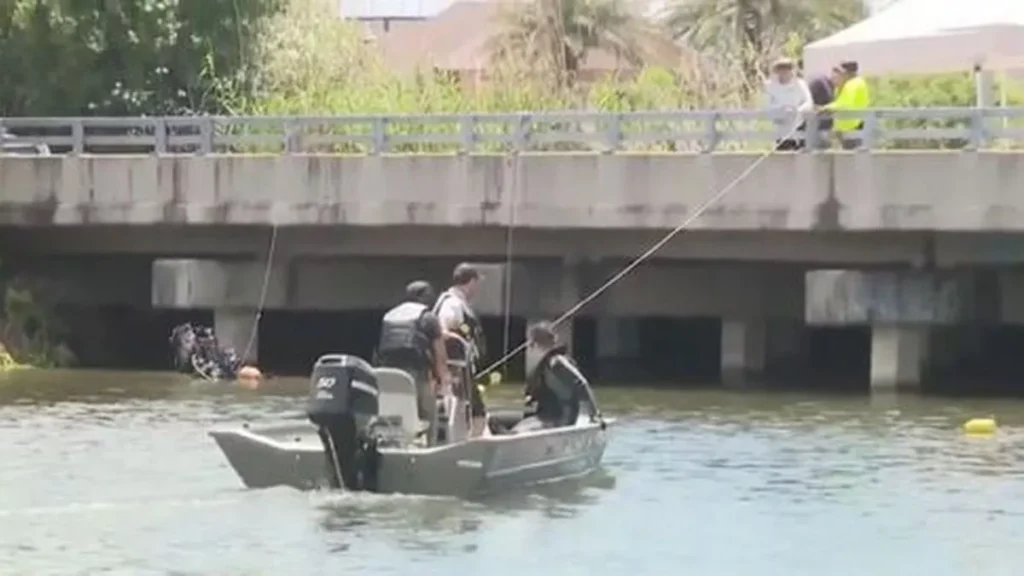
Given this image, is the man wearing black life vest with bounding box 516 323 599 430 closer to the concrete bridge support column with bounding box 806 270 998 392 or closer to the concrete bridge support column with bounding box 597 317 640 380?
the concrete bridge support column with bounding box 806 270 998 392

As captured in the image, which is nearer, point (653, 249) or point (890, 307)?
point (890, 307)

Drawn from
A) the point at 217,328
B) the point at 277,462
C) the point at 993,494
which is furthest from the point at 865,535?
the point at 217,328

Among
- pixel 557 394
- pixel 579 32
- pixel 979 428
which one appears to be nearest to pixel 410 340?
pixel 557 394

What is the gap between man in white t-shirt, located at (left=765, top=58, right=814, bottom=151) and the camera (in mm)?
33438

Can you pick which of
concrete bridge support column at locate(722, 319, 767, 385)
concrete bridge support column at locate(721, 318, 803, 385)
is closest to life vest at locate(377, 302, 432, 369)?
concrete bridge support column at locate(721, 318, 803, 385)

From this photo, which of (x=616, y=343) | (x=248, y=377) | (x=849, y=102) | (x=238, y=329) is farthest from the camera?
(x=616, y=343)

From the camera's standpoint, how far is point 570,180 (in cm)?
3453

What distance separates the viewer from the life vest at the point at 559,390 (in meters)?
24.3

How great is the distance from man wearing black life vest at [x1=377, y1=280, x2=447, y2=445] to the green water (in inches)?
35.2

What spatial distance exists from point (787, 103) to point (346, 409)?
45.9ft

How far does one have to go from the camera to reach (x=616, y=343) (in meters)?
37.9

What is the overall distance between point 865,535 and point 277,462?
15.4ft

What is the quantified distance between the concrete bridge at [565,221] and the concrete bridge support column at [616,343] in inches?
2.0

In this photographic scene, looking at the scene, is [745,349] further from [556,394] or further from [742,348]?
[556,394]
